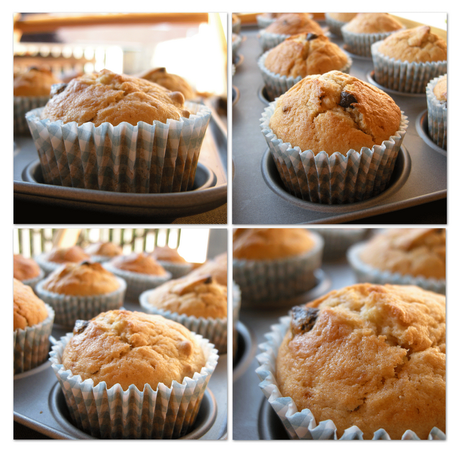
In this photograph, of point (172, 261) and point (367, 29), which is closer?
point (367, 29)

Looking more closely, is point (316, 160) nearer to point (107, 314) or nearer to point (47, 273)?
point (107, 314)

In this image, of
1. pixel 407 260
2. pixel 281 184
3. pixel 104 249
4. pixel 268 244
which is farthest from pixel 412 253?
pixel 104 249

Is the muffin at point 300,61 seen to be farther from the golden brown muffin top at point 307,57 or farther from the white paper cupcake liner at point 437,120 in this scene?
the white paper cupcake liner at point 437,120

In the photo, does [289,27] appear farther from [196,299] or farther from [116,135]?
[196,299]

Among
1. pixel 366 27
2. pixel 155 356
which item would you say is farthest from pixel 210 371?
pixel 366 27
